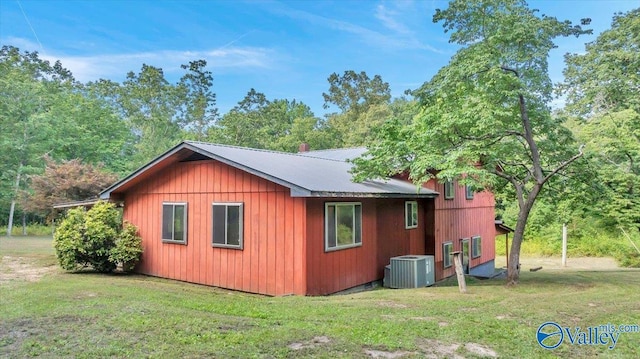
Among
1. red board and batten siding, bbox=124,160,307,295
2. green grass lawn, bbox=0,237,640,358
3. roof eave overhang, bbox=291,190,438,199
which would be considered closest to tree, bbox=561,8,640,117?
roof eave overhang, bbox=291,190,438,199

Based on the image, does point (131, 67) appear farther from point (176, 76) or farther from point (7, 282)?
point (7, 282)

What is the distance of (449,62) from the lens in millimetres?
10438

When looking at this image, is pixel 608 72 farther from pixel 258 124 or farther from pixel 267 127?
pixel 258 124

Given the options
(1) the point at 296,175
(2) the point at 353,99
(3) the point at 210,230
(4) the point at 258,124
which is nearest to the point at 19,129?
(4) the point at 258,124

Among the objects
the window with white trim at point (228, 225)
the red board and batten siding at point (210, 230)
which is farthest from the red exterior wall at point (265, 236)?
the window with white trim at point (228, 225)

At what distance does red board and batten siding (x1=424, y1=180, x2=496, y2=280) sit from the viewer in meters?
13.5

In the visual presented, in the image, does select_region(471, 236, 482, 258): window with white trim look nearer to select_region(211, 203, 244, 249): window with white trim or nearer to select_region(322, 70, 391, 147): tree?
select_region(211, 203, 244, 249): window with white trim

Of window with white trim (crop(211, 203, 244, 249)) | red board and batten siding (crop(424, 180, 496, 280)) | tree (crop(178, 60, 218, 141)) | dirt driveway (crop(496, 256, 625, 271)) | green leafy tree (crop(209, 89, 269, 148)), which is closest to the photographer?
window with white trim (crop(211, 203, 244, 249))

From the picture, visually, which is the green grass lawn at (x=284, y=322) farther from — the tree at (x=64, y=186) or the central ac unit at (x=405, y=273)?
the tree at (x=64, y=186)

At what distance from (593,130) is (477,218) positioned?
300 inches

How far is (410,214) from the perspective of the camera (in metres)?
12.5

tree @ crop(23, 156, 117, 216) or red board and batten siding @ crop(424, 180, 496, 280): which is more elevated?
tree @ crop(23, 156, 117, 216)

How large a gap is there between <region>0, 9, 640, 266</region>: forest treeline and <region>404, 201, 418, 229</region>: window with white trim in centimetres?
Result: 249

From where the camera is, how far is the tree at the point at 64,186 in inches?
748
